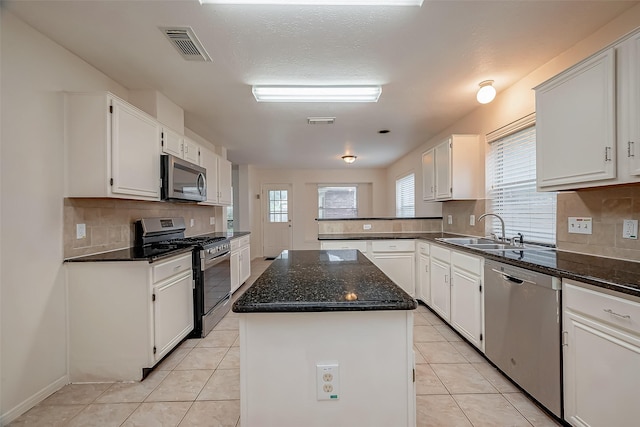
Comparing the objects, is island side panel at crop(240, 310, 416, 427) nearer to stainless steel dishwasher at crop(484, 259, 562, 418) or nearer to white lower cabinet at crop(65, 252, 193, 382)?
stainless steel dishwasher at crop(484, 259, 562, 418)

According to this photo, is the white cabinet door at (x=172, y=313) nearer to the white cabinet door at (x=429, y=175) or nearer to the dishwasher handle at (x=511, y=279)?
the dishwasher handle at (x=511, y=279)

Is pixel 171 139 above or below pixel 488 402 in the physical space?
above

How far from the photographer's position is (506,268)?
191cm

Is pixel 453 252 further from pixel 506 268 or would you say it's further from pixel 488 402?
pixel 488 402

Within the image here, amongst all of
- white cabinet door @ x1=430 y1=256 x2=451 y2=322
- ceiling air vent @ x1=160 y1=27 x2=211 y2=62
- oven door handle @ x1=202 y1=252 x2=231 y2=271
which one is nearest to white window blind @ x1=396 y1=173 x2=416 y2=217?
white cabinet door @ x1=430 y1=256 x2=451 y2=322

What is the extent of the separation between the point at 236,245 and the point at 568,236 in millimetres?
3619

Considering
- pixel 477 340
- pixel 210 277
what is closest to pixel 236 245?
pixel 210 277

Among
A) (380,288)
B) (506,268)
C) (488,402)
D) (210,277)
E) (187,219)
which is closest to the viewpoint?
(380,288)

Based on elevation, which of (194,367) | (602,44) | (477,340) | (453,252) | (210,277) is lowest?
(194,367)

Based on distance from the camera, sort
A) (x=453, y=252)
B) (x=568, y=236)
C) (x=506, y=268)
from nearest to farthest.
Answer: (x=506, y=268) → (x=568, y=236) → (x=453, y=252)

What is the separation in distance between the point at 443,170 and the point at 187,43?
292 centimetres

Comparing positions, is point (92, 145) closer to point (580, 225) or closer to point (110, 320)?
point (110, 320)

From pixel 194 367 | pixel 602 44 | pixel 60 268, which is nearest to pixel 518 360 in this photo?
pixel 602 44

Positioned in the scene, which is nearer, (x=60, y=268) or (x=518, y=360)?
(x=518, y=360)
